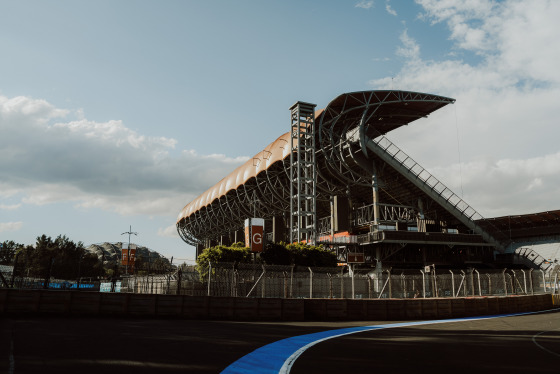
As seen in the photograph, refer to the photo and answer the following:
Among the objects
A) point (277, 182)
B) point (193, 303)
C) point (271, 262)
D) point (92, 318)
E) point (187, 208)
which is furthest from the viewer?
point (187, 208)

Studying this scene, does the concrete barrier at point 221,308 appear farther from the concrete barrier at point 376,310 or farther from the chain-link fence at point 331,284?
the concrete barrier at point 376,310

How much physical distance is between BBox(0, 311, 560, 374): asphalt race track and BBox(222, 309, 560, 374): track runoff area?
0.02 meters

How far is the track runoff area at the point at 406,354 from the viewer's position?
8383mm

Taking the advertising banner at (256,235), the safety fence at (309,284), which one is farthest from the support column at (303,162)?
the safety fence at (309,284)

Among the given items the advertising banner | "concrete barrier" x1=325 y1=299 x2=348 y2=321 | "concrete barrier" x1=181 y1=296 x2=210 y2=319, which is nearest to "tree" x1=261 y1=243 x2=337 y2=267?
the advertising banner

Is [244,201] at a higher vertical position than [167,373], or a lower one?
higher

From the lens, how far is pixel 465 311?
Answer: 24.1 m

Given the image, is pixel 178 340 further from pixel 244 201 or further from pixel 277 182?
pixel 244 201

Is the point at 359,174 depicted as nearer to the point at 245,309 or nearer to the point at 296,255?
the point at 296,255

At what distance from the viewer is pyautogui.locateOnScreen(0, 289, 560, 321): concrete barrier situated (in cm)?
1825

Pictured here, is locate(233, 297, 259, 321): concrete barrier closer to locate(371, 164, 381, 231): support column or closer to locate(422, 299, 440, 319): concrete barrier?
locate(422, 299, 440, 319): concrete barrier

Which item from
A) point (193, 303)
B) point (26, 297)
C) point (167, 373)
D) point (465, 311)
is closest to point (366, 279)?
point (465, 311)

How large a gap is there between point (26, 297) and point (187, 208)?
10395cm

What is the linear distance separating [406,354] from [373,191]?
161ft
